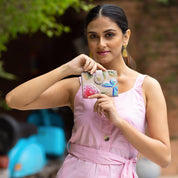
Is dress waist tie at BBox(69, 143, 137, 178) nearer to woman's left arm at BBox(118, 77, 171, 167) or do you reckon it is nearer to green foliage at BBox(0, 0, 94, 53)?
woman's left arm at BBox(118, 77, 171, 167)

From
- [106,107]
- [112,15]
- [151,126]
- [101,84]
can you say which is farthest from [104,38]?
[151,126]

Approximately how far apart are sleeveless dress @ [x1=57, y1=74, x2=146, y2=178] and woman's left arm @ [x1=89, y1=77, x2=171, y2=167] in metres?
0.05

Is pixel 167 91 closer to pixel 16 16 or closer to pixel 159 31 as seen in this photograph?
pixel 159 31

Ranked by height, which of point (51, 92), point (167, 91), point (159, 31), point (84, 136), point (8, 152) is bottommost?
point (8, 152)

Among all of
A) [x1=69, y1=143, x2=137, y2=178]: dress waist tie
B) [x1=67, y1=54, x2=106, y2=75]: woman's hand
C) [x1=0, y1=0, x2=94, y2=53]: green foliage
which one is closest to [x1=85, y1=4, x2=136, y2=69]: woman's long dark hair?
[x1=67, y1=54, x2=106, y2=75]: woman's hand

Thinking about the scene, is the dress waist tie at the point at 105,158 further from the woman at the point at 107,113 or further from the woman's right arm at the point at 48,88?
the woman's right arm at the point at 48,88

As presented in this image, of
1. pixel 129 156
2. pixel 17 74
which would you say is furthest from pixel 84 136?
pixel 17 74

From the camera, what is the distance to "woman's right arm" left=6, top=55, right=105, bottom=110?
1593 mm

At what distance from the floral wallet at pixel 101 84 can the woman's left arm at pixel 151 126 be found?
0.12 ft

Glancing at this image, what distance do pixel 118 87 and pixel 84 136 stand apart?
1.01 feet

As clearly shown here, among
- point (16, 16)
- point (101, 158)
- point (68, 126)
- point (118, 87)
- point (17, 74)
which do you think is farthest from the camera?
point (68, 126)

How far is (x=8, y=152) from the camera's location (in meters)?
3.65

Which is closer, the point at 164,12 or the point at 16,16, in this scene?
the point at 16,16

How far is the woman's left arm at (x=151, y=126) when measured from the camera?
1.46 metres
